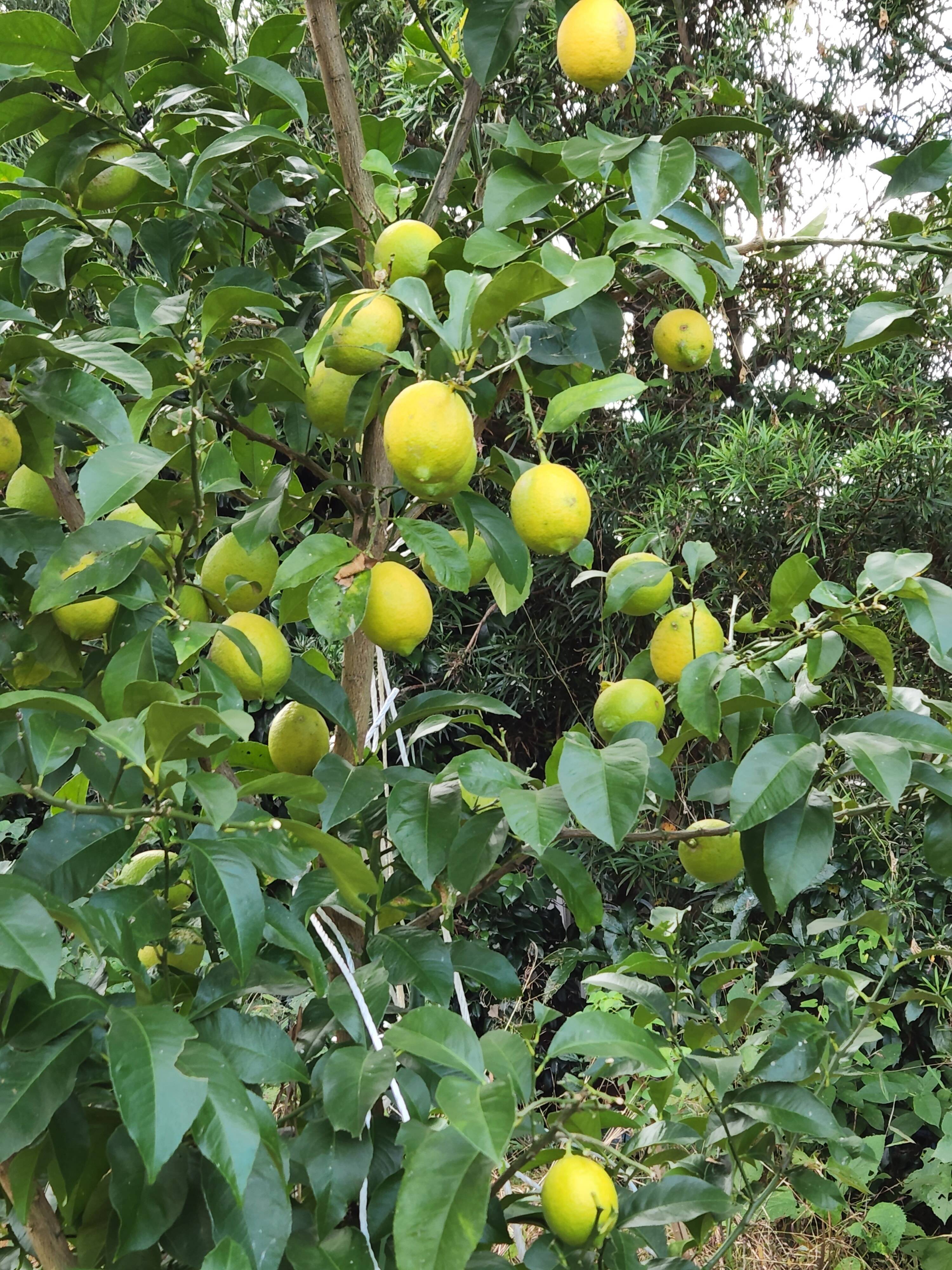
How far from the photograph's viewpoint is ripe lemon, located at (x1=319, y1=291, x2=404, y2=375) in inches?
21.2

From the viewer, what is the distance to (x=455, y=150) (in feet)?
2.13

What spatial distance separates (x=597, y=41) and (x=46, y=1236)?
0.70m

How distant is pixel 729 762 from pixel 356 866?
0.27 meters

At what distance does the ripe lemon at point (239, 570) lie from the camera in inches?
25.5

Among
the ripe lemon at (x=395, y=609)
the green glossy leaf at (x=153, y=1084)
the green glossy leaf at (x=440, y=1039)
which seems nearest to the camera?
the green glossy leaf at (x=153, y=1084)

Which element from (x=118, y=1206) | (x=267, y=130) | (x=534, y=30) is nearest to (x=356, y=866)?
(x=118, y=1206)

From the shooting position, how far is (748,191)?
62 cm

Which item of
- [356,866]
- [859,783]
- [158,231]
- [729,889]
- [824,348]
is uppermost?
[158,231]

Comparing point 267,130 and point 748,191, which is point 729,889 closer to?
point 748,191

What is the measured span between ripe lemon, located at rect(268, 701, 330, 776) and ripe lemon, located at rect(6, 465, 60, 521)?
20 centimetres

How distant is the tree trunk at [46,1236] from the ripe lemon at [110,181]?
0.57 m

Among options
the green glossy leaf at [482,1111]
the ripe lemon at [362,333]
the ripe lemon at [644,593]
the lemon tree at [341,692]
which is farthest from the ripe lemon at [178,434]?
the green glossy leaf at [482,1111]

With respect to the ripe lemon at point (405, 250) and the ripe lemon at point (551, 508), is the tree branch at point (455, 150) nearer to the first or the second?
the ripe lemon at point (405, 250)

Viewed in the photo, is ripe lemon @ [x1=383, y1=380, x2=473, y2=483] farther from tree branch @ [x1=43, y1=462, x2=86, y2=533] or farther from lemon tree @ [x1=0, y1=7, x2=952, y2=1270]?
tree branch @ [x1=43, y1=462, x2=86, y2=533]
